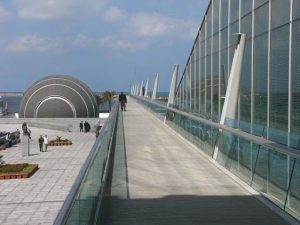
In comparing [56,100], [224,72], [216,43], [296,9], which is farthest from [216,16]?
[56,100]

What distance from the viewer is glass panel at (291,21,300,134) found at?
385 inches

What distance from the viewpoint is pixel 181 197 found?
8492 mm

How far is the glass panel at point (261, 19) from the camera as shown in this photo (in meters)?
11.9

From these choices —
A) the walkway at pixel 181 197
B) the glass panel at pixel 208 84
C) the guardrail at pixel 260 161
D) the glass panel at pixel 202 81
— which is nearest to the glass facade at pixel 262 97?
the guardrail at pixel 260 161

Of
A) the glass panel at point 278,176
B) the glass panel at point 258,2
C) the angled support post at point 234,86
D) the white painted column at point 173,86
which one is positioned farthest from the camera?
the white painted column at point 173,86

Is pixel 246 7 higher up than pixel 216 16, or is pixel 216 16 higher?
pixel 216 16

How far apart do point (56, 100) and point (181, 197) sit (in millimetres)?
67802

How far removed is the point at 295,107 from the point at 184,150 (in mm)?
5036

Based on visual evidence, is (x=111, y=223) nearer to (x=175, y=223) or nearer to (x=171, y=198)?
(x=175, y=223)

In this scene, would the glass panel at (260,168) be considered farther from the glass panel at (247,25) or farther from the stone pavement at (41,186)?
the stone pavement at (41,186)

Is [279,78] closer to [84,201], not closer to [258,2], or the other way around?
[258,2]

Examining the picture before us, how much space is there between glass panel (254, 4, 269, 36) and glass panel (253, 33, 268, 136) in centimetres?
16

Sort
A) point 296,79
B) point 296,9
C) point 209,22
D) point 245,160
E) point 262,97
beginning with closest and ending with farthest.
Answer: point 245,160 < point 296,79 < point 296,9 < point 262,97 < point 209,22

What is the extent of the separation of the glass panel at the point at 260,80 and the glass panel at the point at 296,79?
1369mm
